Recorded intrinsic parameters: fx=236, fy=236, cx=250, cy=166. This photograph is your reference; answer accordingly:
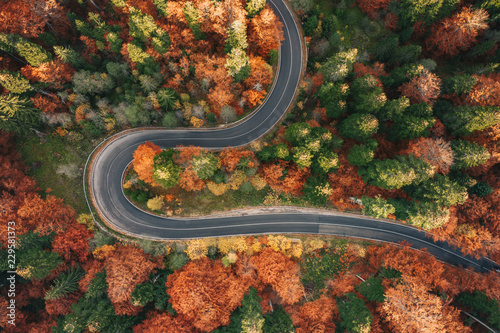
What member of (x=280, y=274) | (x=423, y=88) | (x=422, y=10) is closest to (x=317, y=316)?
(x=280, y=274)

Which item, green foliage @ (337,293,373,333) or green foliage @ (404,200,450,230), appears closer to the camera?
green foliage @ (337,293,373,333)

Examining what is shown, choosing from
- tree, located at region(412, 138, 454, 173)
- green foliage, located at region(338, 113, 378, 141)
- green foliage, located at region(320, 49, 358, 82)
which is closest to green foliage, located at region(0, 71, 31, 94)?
green foliage, located at region(320, 49, 358, 82)

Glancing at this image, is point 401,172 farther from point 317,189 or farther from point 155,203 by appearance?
point 155,203

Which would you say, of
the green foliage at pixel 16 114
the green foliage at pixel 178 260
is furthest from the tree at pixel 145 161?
the green foliage at pixel 16 114

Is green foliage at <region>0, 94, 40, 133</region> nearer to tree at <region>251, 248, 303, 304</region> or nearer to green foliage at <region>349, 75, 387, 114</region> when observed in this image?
tree at <region>251, 248, 303, 304</region>

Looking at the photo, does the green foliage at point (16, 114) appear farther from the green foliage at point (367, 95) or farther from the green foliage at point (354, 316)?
the green foliage at point (354, 316)
